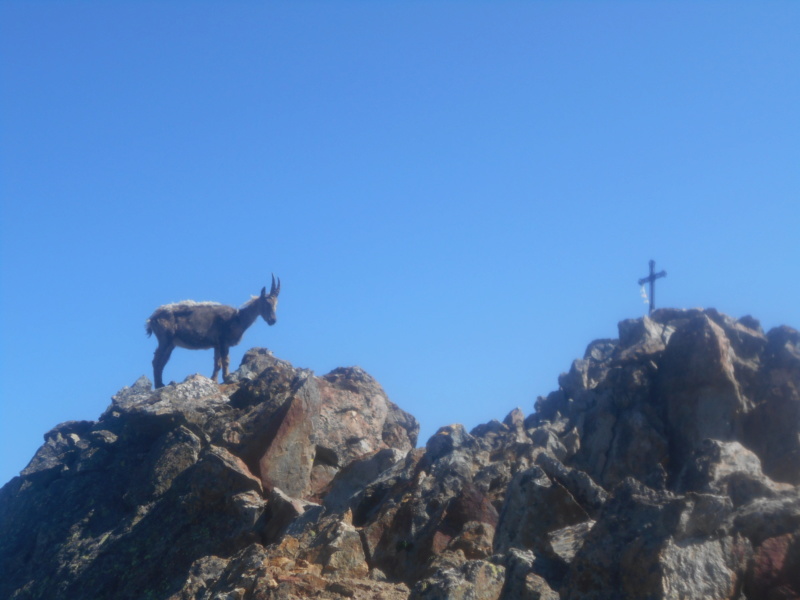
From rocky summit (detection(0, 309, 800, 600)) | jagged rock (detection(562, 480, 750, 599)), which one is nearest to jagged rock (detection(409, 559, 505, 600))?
rocky summit (detection(0, 309, 800, 600))

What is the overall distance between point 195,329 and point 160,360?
1.43 meters

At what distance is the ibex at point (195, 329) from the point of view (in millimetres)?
24469

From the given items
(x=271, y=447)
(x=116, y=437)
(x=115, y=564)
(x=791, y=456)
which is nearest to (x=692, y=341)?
(x=791, y=456)

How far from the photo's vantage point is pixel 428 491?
374 inches

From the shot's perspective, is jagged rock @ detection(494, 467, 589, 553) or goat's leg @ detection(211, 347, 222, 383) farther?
goat's leg @ detection(211, 347, 222, 383)

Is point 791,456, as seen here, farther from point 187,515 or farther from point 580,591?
point 187,515

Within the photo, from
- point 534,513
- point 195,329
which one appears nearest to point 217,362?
point 195,329

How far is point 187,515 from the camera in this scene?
11969 mm

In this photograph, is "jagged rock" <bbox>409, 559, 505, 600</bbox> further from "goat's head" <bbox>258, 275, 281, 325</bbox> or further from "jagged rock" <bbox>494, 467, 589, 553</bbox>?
"goat's head" <bbox>258, 275, 281, 325</bbox>

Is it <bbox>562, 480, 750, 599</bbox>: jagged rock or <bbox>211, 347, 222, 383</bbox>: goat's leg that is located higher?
<bbox>211, 347, 222, 383</bbox>: goat's leg

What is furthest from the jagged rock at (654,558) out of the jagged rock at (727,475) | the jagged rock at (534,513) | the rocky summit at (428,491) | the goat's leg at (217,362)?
the goat's leg at (217,362)

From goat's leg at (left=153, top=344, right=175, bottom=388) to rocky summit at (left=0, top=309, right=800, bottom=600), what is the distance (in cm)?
381

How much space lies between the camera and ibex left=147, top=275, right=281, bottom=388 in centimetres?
2447

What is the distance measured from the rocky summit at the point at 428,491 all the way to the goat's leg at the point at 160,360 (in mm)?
3811
